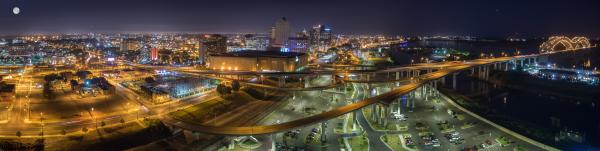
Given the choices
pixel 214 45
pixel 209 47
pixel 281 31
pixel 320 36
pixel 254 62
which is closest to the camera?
pixel 254 62

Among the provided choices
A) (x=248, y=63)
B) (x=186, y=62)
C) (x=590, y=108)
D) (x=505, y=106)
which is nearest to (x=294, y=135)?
(x=505, y=106)

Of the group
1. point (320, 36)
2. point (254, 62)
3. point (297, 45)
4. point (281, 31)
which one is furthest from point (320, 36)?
point (254, 62)

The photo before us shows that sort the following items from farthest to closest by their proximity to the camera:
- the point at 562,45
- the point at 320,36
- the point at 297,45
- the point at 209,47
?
the point at 320,36
the point at 297,45
the point at 562,45
the point at 209,47

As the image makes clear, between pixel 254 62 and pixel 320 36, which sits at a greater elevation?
pixel 320 36

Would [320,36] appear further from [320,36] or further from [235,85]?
[235,85]

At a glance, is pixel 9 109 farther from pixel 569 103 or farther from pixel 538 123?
pixel 569 103

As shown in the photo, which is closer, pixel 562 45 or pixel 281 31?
pixel 562 45

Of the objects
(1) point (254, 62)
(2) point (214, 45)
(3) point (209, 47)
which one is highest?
(2) point (214, 45)

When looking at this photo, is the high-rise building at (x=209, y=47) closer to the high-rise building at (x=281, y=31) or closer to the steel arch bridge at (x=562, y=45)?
the high-rise building at (x=281, y=31)
